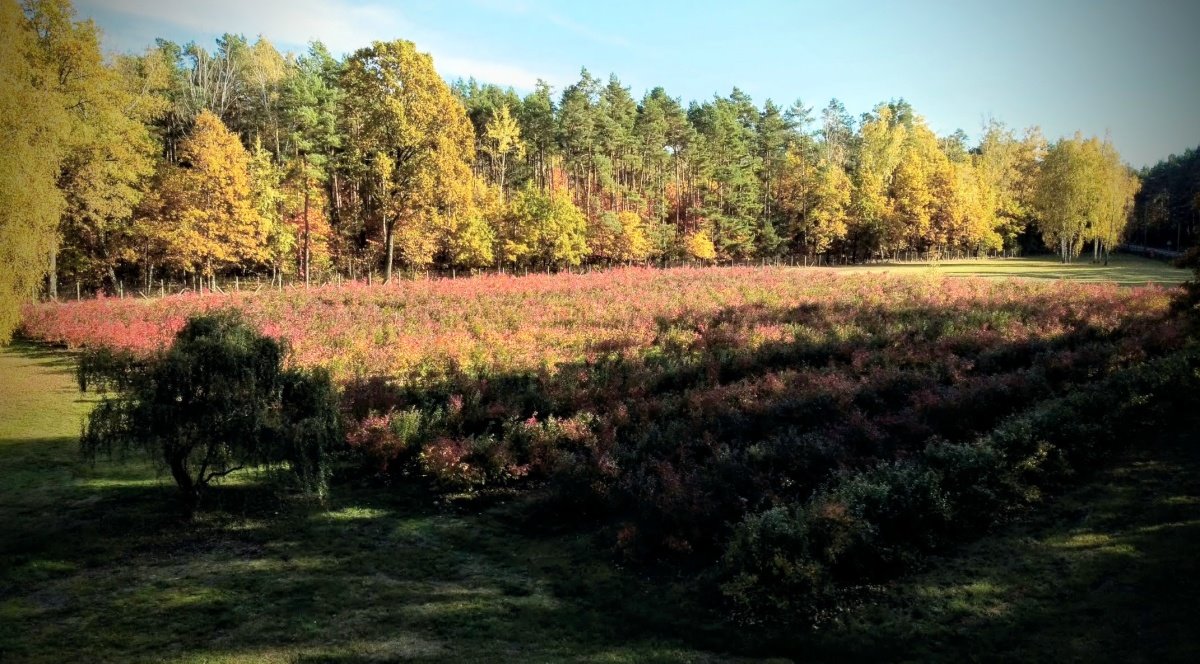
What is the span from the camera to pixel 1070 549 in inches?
408

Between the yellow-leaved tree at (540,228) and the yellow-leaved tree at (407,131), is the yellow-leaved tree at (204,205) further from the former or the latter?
the yellow-leaved tree at (540,228)

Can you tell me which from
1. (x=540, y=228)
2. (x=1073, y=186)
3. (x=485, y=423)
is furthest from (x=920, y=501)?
(x=1073, y=186)

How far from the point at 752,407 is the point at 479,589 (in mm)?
8796

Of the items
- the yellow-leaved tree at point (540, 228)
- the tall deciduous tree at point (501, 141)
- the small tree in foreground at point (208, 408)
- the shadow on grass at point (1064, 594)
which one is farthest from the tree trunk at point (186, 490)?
the tall deciduous tree at point (501, 141)

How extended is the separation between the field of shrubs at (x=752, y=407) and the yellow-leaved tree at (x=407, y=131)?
10.4m

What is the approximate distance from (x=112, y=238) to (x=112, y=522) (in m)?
44.1

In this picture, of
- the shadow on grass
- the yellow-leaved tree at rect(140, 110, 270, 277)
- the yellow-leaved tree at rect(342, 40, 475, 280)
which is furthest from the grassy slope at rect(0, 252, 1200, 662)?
the yellow-leaved tree at rect(140, 110, 270, 277)

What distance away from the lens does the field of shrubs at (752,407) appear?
1109cm

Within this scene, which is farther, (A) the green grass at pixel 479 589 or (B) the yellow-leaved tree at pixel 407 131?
(B) the yellow-leaved tree at pixel 407 131

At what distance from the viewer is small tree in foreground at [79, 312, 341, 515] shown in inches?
482

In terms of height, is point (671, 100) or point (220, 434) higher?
point (671, 100)

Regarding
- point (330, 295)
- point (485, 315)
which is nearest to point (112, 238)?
point (330, 295)

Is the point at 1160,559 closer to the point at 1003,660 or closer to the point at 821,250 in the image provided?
the point at 1003,660

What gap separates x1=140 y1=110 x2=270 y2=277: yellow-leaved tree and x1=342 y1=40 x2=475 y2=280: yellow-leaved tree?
11930 mm
